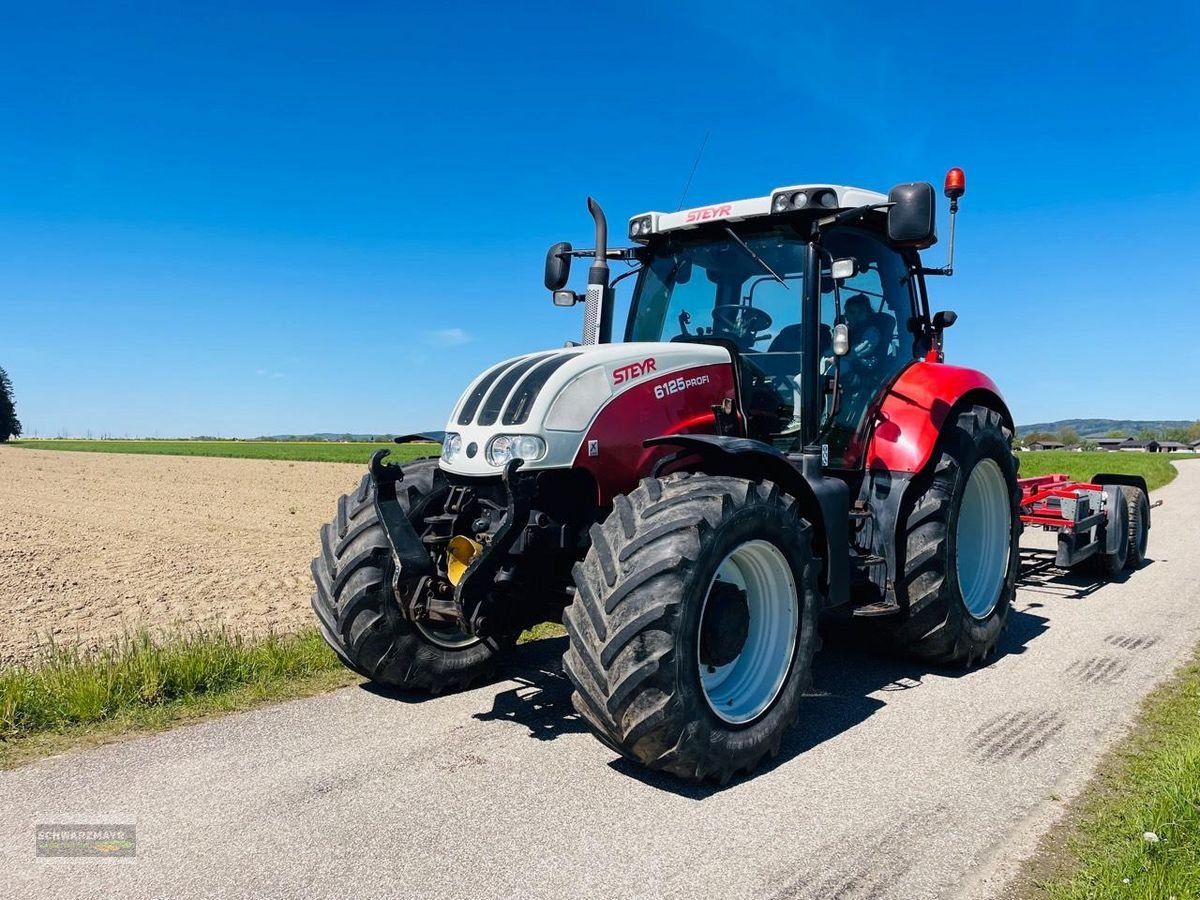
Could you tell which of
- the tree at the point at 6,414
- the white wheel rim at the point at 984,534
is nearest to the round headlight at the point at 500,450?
the white wheel rim at the point at 984,534

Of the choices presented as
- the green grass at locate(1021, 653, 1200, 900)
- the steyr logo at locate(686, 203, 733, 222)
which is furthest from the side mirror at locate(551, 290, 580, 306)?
the green grass at locate(1021, 653, 1200, 900)

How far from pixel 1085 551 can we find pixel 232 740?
7.58 m

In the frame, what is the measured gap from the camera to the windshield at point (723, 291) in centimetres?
523

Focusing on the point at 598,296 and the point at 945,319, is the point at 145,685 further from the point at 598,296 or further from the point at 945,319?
the point at 945,319

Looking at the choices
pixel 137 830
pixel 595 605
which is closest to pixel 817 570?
pixel 595 605

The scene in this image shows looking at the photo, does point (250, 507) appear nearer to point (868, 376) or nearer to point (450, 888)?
point (868, 376)

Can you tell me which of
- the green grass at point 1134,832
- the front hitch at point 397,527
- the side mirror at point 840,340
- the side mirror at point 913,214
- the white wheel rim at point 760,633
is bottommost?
the green grass at point 1134,832

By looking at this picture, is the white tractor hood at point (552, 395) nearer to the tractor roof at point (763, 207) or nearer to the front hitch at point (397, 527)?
the front hitch at point (397, 527)

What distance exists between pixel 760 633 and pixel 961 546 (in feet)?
8.69

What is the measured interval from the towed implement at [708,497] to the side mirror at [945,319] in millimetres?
161

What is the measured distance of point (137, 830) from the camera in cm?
320

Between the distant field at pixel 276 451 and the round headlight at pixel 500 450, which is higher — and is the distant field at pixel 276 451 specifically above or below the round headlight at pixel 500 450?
below

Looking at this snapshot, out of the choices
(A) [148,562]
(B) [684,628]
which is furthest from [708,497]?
(A) [148,562]

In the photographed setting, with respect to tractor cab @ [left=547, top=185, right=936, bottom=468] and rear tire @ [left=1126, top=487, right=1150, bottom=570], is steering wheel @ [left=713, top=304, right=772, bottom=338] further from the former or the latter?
rear tire @ [left=1126, top=487, right=1150, bottom=570]
